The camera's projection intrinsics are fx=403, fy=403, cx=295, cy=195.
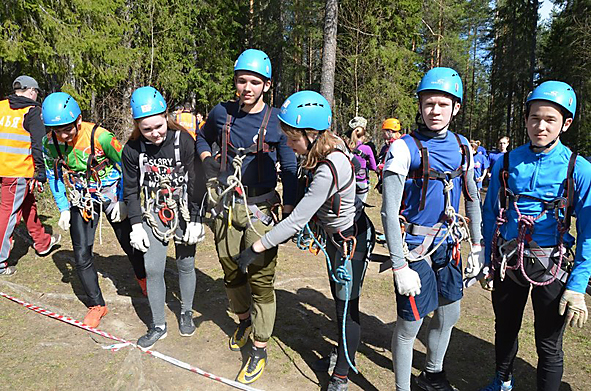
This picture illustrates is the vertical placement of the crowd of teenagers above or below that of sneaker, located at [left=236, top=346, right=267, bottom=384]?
above

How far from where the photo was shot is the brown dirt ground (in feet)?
11.0

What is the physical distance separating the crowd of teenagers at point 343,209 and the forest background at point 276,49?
7.12 m

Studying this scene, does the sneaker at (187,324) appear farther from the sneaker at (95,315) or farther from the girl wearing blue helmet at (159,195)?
the sneaker at (95,315)

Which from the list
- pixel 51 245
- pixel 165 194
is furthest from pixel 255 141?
pixel 51 245

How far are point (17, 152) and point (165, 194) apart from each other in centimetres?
316

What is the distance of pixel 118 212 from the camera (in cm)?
415

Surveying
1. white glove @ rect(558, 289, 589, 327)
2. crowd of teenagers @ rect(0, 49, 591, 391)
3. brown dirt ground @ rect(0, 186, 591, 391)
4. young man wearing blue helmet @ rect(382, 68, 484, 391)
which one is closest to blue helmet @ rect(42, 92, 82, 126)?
crowd of teenagers @ rect(0, 49, 591, 391)

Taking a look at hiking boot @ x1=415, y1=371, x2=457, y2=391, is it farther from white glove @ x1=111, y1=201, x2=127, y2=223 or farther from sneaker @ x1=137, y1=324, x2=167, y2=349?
white glove @ x1=111, y1=201, x2=127, y2=223

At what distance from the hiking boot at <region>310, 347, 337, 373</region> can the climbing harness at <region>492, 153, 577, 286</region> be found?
1634 mm

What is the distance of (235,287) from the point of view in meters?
3.73

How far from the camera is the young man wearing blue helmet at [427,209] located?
2.63 metres

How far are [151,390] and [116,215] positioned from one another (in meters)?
1.81

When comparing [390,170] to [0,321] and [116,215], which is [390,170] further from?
[0,321]

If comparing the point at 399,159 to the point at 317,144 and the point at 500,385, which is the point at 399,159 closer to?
the point at 317,144
